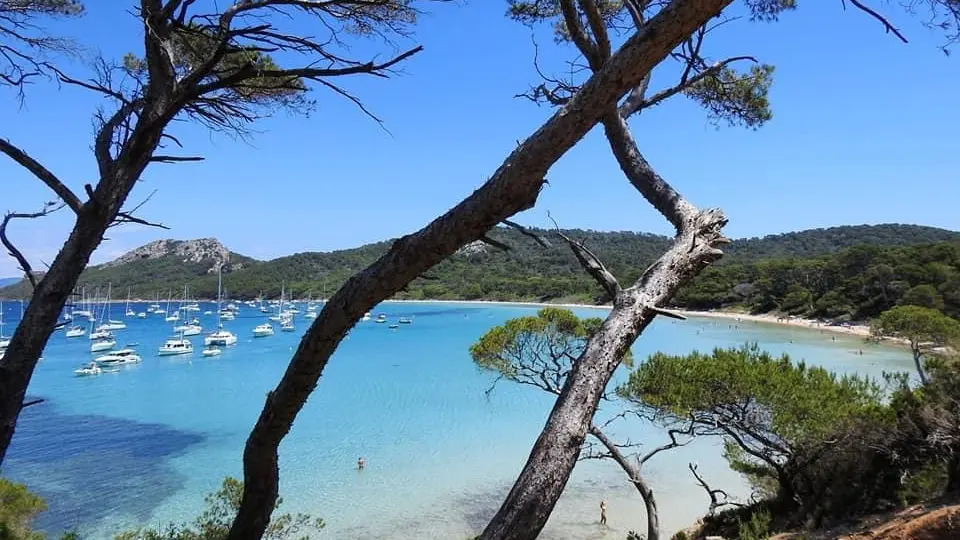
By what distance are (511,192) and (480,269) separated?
88513 millimetres

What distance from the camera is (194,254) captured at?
109688mm

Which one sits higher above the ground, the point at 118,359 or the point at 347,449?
the point at 118,359

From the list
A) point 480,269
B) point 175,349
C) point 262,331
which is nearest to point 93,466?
point 175,349

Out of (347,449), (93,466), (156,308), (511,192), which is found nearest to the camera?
(511,192)

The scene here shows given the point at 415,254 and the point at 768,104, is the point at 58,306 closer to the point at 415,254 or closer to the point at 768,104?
the point at 415,254

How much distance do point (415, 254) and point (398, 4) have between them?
191cm

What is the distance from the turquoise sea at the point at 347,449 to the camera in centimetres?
1249

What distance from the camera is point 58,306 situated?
6.05 feet

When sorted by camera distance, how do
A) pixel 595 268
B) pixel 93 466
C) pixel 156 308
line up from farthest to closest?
pixel 156 308, pixel 93 466, pixel 595 268

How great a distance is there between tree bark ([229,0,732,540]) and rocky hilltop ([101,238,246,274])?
357ft

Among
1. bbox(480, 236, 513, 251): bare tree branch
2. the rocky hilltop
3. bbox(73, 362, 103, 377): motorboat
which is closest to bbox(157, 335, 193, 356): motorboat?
bbox(73, 362, 103, 377): motorboat

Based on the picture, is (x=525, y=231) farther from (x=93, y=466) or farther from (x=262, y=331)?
(x=262, y=331)

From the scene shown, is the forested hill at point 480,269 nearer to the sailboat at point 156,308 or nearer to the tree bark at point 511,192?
the sailboat at point 156,308

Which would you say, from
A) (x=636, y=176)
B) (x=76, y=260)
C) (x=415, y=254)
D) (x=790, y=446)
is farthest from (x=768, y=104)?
(x=790, y=446)
